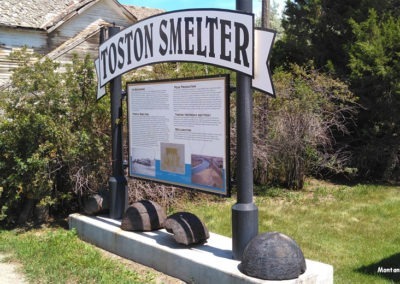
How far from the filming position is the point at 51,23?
17938mm

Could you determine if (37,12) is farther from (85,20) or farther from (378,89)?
(378,89)

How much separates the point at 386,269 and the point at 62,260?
3542mm

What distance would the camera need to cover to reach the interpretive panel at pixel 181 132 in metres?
4.56

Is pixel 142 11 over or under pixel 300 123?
over

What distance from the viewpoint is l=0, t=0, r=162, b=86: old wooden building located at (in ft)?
55.3

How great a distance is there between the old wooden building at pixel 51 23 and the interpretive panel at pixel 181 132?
35.0 ft

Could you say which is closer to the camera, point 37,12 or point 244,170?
point 244,170

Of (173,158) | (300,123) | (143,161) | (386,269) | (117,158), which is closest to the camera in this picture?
(386,269)

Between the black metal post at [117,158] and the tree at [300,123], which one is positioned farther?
the tree at [300,123]

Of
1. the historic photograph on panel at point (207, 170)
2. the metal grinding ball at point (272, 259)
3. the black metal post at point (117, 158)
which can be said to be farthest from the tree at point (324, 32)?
the metal grinding ball at point (272, 259)

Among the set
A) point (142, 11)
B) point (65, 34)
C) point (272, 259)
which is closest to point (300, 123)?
point (272, 259)

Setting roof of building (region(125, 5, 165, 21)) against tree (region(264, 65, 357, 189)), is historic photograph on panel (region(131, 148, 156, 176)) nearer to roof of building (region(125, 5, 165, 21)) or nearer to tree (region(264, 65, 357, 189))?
tree (region(264, 65, 357, 189))

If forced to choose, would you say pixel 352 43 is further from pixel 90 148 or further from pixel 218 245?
pixel 218 245

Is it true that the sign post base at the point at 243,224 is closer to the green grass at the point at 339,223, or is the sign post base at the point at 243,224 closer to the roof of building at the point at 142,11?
the green grass at the point at 339,223
